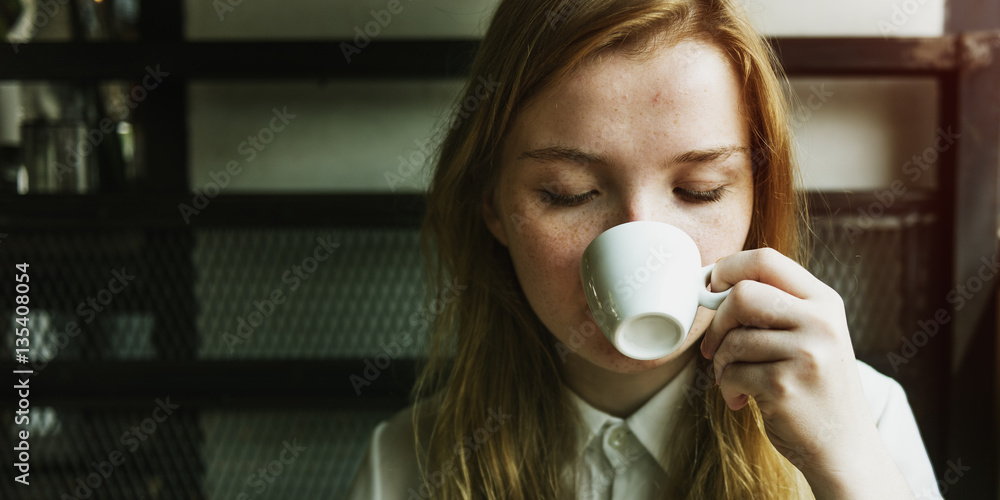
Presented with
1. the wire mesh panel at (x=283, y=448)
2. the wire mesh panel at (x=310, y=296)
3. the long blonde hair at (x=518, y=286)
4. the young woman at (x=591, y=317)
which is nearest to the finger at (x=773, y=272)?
the young woman at (x=591, y=317)

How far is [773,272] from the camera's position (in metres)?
0.69

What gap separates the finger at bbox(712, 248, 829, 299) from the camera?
687 millimetres

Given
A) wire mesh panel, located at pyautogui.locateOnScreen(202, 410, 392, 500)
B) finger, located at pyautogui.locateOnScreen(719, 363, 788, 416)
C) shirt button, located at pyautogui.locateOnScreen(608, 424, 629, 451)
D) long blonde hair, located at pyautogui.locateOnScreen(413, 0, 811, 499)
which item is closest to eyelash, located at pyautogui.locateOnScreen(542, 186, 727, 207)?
long blonde hair, located at pyautogui.locateOnScreen(413, 0, 811, 499)

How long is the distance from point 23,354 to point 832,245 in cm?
175

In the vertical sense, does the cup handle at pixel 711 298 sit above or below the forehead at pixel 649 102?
below

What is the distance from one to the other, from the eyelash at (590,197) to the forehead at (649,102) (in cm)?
6

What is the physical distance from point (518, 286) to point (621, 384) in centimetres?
24

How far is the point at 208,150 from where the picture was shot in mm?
1490

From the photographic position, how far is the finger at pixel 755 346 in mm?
669

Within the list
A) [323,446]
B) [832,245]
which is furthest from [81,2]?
[832,245]

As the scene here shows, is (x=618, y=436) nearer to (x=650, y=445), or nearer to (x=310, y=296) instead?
(x=650, y=445)

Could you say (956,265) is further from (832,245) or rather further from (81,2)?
(81,2)

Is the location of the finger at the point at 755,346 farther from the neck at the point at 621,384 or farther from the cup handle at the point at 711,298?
the neck at the point at 621,384

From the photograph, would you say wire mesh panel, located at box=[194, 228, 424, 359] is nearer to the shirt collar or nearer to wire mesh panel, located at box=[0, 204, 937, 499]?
wire mesh panel, located at box=[0, 204, 937, 499]
